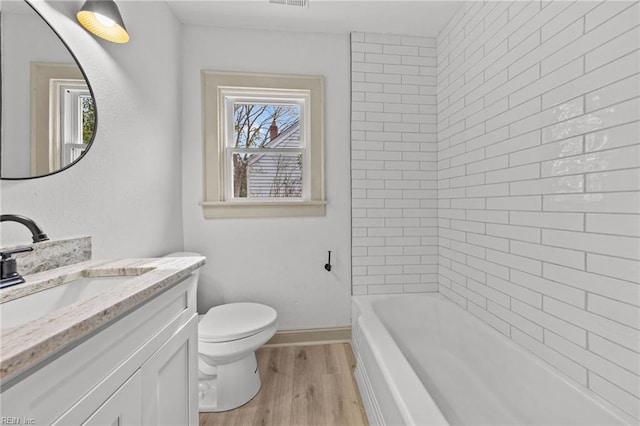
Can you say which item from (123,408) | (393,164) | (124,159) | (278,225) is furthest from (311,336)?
(124,159)

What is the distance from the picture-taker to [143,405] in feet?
2.33

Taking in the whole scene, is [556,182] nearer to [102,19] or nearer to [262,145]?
[262,145]

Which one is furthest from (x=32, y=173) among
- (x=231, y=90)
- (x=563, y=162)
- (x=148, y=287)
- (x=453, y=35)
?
(x=453, y=35)

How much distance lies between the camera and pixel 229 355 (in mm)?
1443

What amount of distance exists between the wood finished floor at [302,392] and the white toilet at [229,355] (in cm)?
7

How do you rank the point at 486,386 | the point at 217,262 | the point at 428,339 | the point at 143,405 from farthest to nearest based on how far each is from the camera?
the point at 217,262 → the point at 428,339 → the point at 486,386 → the point at 143,405

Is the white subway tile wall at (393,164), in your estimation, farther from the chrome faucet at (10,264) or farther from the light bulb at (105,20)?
the chrome faucet at (10,264)

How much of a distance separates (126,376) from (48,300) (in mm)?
414

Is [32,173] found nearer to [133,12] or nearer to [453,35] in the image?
[133,12]

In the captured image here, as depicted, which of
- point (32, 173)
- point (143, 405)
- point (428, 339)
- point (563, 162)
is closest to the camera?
point (143, 405)

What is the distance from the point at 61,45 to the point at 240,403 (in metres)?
1.87

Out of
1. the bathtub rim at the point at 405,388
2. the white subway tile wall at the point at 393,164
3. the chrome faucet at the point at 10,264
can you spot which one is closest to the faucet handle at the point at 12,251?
the chrome faucet at the point at 10,264

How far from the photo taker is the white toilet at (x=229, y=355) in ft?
4.71

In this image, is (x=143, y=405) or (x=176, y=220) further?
(x=176, y=220)
